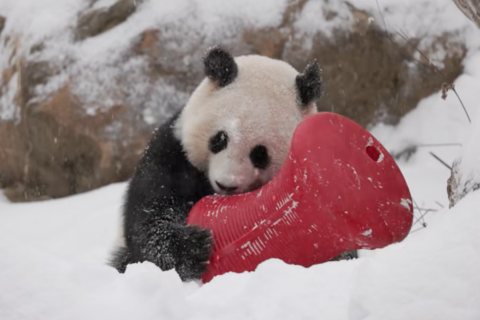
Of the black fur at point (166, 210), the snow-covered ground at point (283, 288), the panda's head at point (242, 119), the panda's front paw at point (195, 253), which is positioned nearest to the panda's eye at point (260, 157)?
the panda's head at point (242, 119)

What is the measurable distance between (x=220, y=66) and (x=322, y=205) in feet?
2.69

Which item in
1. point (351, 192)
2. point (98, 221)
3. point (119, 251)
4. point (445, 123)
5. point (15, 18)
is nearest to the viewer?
point (351, 192)

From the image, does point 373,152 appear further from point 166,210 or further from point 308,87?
point 166,210

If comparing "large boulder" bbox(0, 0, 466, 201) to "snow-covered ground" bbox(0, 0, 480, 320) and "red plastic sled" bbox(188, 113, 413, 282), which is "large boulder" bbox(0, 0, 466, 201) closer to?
"red plastic sled" bbox(188, 113, 413, 282)

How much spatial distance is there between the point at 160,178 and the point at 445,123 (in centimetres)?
302

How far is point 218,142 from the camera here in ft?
6.68

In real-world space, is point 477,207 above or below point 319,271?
above

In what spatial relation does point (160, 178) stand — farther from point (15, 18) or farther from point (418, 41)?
point (15, 18)

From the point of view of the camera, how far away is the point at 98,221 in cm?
372

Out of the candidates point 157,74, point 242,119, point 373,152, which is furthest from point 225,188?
point 157,74

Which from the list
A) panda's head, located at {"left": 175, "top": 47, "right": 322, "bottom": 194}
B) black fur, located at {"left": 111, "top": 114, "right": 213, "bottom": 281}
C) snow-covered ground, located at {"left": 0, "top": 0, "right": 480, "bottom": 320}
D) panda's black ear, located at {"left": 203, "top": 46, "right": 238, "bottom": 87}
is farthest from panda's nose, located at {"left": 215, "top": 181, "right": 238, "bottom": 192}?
snow-covered ground, located at {"left": 0, "top": 0, "right": 480, "bottom": 320}

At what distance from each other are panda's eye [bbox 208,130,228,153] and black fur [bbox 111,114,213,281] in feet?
0.46

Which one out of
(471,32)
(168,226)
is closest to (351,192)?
(168,226)

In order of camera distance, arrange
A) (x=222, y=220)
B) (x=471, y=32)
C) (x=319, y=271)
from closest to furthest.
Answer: (x=319, y=271), (x=222, y=220), (x=471, y=32)
